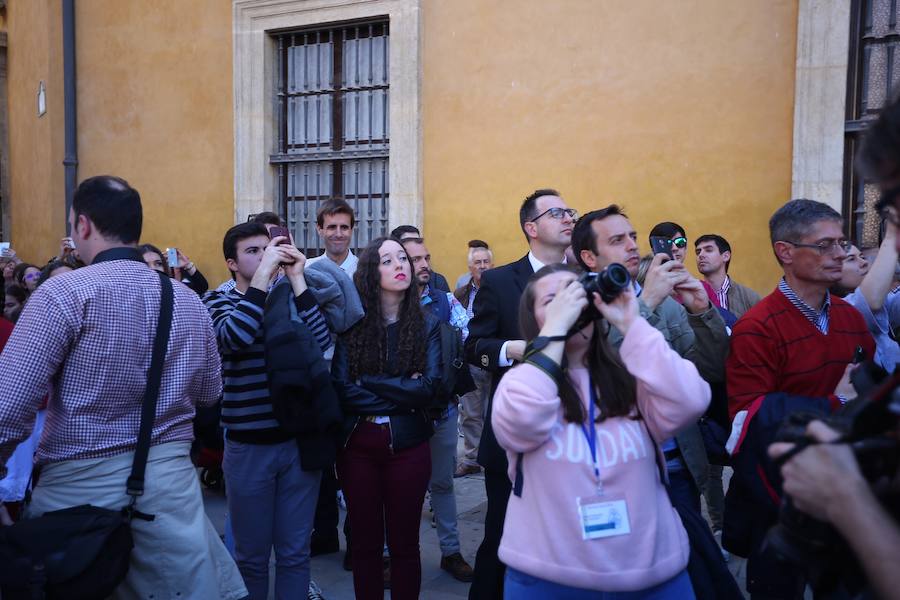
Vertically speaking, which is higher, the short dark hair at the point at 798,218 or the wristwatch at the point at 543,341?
the short dark hair at the point at 798,218

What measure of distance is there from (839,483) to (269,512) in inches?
110

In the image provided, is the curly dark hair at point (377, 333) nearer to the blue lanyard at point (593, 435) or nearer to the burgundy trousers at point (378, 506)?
the burgundy trousers at point (378, 506)

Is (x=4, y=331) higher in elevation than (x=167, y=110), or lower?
lower

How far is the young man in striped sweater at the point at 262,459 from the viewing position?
3.72m

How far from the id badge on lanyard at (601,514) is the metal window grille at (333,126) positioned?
7455 mm

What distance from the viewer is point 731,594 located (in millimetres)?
2607

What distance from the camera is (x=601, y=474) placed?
2340mm

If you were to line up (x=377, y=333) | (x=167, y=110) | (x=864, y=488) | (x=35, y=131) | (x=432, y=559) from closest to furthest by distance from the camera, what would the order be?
1. (x=864, y=488)
2. (x=377, y=333)
3. (x=432, y=559)
4. (x=167, y=110)
5. (x=35, y=131)

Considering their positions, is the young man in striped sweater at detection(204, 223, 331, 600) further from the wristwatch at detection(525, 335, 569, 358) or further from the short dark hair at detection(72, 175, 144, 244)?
the wristwatch at detection(525, 335, 569, 358)

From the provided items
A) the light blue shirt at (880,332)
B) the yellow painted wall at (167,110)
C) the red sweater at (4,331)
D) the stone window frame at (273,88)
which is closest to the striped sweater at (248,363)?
the red sweater at (4,331)

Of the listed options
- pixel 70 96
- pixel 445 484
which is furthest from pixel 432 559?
pixel 70 96

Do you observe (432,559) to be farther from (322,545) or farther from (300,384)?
(300,384)

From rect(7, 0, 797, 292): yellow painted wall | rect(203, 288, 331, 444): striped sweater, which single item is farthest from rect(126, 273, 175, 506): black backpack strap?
rect(7, 0, 797, 292): yellow painted wall

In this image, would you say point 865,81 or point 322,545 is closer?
point 322,545
